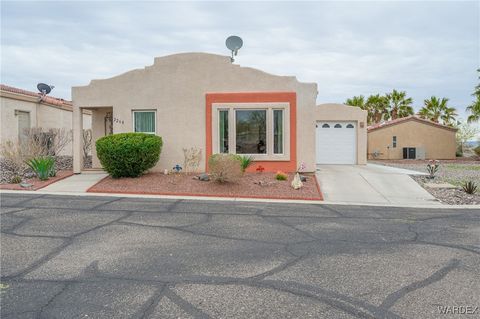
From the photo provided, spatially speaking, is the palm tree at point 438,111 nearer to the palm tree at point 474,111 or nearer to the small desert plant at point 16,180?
the palm tree at point 474,111

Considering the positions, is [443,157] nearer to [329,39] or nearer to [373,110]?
[373,110]

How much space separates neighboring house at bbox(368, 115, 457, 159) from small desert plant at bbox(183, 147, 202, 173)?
19.2m

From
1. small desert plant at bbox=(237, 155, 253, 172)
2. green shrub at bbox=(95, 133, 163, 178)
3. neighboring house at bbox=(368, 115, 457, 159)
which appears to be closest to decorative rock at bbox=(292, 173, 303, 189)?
small desert plant at bbox=(237, 155, 253, 172)

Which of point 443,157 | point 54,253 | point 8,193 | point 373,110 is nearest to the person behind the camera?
point 54,253

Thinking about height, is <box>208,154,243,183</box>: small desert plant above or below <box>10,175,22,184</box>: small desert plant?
above

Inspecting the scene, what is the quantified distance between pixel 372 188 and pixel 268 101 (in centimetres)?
531

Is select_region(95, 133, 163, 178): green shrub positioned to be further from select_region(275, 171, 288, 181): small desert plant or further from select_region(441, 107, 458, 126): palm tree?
select_region(441, 107, 458, 126): palm tree

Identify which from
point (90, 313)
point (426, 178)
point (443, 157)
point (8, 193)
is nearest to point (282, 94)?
point (426, 178)

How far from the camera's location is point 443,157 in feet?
102

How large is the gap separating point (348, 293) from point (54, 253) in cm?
445

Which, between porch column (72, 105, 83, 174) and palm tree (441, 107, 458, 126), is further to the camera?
palm tree (441, 107, 458, 126)

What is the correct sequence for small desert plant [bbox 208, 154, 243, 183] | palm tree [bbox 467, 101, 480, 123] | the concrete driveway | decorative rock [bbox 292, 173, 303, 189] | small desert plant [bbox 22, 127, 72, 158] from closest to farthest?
the concrete driveway < small desert plant [bbox 208, 154, 243, 183] < decorative rock [bbox 292, 173, 303, 189] < small desert plant [bbox 22, 127, 72, 158] < palm tree [bbox 467, 101, 480, 123]

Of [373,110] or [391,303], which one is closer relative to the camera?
[391,303]

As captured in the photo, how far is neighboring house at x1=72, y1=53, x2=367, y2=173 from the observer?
15711 mm
